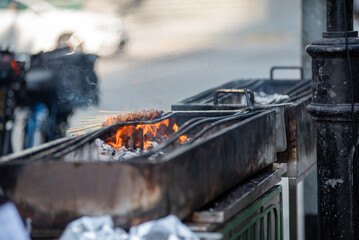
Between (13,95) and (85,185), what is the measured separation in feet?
9.29

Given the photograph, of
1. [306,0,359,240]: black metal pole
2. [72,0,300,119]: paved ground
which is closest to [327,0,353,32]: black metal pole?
[306,0,359,240]: black metal pole

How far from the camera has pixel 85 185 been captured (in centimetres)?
277

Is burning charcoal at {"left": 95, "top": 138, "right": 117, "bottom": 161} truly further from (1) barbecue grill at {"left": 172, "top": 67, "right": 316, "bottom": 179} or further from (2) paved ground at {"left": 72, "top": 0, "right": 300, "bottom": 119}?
(2) paved ground at {"left": 72, "top": 0, "right": 300, "bottom": 119}

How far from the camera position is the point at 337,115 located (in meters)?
3.90

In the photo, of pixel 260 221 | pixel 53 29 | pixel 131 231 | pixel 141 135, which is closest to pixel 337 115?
pixel 260 221

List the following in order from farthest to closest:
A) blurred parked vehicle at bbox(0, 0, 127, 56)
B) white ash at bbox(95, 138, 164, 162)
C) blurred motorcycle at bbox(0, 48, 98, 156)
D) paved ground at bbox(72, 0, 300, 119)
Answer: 1. paved ground at bbox(72, 0, 300, 119)
2. blurred parked vehicle at bbox(0, 0, 127, 56)
3. blurred motorcycle at bbox(0, 48, 98, 156)
4. white ash at bbox(95, 138, 164, 162)

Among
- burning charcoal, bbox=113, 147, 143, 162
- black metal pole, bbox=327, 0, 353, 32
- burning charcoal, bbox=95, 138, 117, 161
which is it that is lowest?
burning charcoal, bbox=113, 147, 143, 162

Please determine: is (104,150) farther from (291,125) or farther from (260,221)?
(291,125)

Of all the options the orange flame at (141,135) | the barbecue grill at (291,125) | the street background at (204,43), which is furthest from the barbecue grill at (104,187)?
the street background at (204,43)

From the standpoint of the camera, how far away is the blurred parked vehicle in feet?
23.4

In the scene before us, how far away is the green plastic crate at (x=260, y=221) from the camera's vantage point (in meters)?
3.25

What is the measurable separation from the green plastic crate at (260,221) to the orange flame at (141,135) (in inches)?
23.5

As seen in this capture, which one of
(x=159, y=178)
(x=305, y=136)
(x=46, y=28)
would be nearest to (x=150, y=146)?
(x=159, y=178)

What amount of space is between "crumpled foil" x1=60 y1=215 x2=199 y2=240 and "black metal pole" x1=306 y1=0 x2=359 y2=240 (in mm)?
1577
